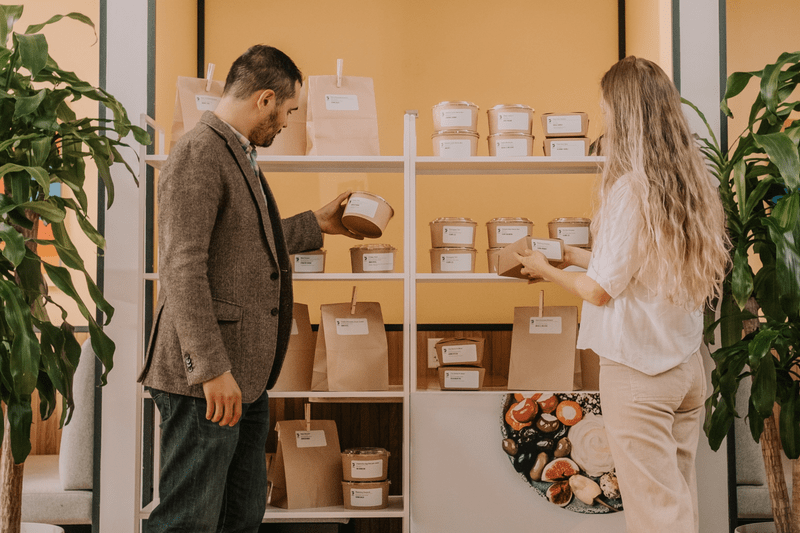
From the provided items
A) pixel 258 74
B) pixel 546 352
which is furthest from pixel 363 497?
pixel 258 74

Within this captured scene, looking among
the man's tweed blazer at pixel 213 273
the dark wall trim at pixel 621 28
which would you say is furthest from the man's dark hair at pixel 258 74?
the dark wall trim at pixel 621 28

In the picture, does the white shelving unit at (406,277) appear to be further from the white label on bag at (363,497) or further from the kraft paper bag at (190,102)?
the kraft paper bag at (190,102)

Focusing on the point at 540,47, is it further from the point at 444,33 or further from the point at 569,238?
the point at 569,238

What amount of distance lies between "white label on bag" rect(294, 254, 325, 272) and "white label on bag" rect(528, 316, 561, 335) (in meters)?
0.79

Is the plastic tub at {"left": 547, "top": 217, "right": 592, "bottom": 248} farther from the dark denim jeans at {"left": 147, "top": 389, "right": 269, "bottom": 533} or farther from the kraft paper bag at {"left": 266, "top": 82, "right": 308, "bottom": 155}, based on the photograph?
the dark denim jeans at {"left": 147, "top": 389, "right": 269, "bottom": 533}

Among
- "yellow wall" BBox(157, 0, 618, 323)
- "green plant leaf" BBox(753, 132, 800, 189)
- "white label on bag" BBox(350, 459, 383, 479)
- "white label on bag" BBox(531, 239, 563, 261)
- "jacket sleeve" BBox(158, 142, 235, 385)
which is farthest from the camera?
"yellow wall" BBox(157, 0, 618, 323)

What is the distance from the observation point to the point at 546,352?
2.37 m

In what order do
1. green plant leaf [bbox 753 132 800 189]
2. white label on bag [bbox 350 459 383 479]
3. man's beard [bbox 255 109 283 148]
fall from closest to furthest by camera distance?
man's beard [bbox 255 109 283 148], green plant leaf [bbox 753 132 800 189], white label on bag [bbox 350 459 383 479]

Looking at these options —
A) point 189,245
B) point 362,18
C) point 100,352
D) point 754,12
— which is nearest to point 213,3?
point 362,18

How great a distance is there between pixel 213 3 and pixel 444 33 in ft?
3.66

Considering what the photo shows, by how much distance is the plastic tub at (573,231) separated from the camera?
2.35 m

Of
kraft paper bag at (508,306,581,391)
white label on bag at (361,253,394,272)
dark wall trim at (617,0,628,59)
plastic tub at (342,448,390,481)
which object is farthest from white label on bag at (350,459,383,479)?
dark wall trim at (617,0,628,59)

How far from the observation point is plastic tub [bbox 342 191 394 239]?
2236 mm

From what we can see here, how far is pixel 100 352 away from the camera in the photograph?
204cm
